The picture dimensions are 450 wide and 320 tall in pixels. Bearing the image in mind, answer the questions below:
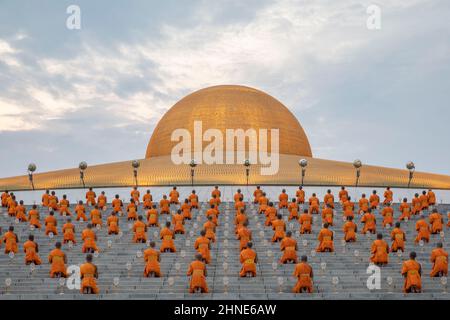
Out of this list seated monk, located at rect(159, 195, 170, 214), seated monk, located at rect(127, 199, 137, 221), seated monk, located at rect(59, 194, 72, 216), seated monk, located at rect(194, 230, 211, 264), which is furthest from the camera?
seated monk, located at rect(159, 195, 170, 214)

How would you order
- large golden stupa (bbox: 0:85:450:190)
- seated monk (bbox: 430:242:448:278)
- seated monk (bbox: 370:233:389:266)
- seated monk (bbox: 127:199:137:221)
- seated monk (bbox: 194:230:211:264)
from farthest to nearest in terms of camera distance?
large golden stupa (bbox: 0:85:450:190) → seated monk (bbox: 127:199:137:221) → seated monk (bbox: 194:230:211:264) → seated monk (bbox: 370:233:389:266) → seated monk (bbox: 430:242:448:278)

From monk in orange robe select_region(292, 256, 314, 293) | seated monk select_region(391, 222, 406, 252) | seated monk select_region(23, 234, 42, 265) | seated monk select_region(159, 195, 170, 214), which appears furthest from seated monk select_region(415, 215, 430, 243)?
seated monk select_region(23, 234, 42, 265)

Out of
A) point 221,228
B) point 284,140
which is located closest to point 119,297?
point 221,228

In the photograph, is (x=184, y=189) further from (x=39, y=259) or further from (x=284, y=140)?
(x=284, y=140)

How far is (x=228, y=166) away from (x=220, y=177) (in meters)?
2.96

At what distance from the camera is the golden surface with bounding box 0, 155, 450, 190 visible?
28.6m

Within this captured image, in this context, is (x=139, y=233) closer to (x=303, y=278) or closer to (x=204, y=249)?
(x=204, y=249)

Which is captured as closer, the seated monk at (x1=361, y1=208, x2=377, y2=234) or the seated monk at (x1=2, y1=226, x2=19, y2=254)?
the seated monk at (x1=2, y1=226, x2=19, y2=254)

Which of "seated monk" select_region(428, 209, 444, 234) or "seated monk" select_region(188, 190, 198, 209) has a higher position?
"seated monk" select_region(188, 190, 198, 209)

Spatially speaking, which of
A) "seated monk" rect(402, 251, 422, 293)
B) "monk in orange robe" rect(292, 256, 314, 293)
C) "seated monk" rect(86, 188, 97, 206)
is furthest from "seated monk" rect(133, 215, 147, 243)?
→ "seated monk" rect(402, 251, 422, 293)

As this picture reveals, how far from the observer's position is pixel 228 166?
31.7m

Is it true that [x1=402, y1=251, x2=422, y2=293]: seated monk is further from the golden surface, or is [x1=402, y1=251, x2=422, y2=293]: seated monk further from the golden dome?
the golden dome

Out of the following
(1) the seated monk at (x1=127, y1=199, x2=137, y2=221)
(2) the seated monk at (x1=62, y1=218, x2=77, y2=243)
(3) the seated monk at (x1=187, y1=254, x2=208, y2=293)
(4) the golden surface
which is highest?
(4) the golden surface

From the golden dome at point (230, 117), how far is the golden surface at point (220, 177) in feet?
28.8
